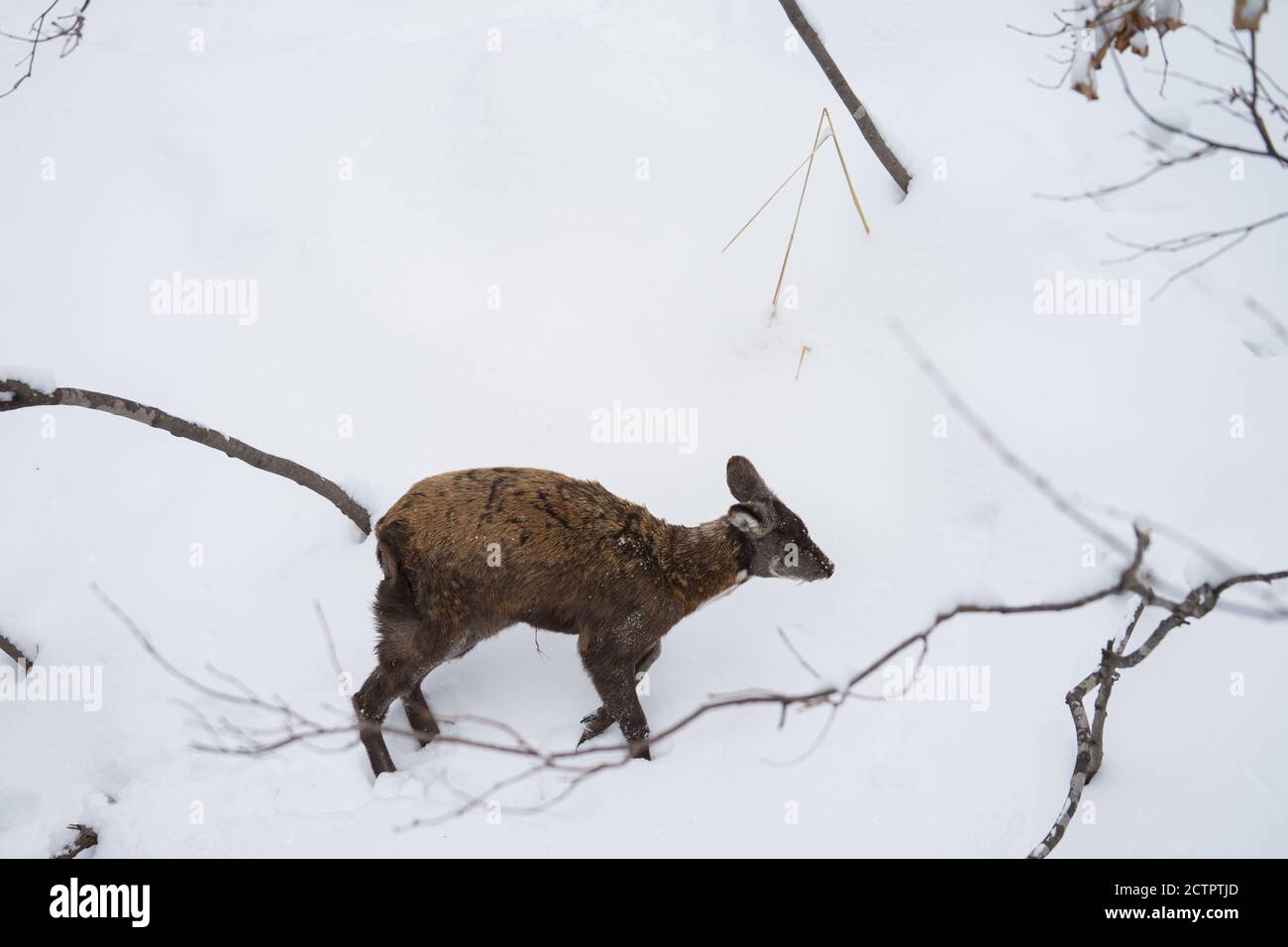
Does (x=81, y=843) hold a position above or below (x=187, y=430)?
below

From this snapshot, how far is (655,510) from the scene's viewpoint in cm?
682

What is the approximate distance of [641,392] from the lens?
7422 mm

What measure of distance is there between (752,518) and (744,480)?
0.27 metres

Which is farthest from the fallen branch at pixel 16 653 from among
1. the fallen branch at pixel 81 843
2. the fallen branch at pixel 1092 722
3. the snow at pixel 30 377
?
the fallen branch at pixel 1092 722

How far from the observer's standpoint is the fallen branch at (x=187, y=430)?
5.95 metres

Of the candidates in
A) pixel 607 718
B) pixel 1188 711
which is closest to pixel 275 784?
pixel 607 718

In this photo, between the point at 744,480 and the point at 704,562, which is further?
the point at 744,480

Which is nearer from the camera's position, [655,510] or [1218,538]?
[1218,538]

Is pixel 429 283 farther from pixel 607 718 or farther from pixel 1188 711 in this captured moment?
pixel 1188 711

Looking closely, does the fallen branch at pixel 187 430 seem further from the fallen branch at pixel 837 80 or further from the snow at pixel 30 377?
the fallen branch at pixel 837 80

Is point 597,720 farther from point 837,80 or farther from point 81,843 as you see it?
point 837,80

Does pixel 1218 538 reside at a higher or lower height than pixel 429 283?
lower

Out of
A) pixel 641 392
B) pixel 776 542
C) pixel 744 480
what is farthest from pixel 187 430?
pixel 776 542

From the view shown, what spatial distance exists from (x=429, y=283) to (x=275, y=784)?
4.27m
